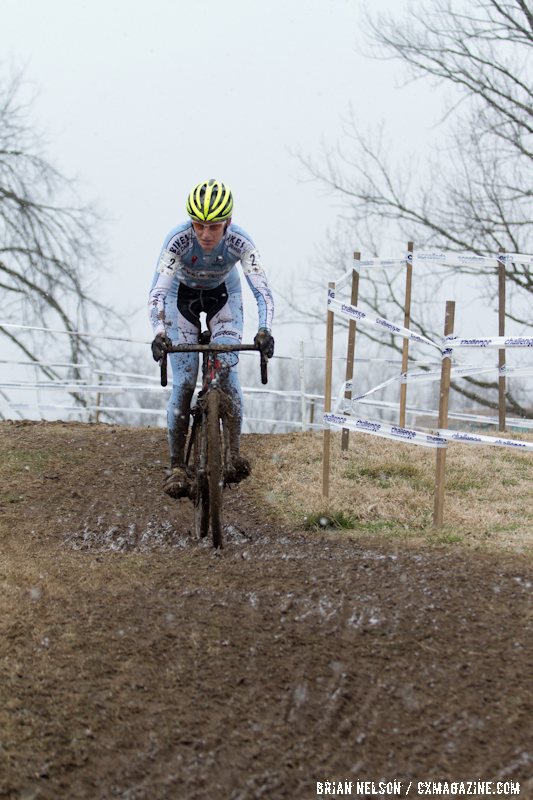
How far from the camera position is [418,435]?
7617mm

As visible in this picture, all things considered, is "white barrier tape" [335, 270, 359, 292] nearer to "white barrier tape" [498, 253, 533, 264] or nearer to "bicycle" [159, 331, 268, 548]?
"white barrier tape" [498, 253, 533, 264]

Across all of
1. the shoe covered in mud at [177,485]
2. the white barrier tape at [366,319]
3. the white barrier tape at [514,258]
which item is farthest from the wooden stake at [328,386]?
the white barrier tape at [514,258]

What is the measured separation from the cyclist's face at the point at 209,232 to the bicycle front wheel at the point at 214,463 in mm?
1331

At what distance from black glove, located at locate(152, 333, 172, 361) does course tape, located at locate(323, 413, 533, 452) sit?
216cm

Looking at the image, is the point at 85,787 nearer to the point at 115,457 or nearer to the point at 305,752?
the point at 305,752

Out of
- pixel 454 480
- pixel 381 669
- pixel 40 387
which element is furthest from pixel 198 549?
pixel 40 387

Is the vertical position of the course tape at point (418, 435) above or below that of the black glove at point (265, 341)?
below

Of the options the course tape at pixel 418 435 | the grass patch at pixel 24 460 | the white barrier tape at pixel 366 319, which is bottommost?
the grass patch at pixel 24 460

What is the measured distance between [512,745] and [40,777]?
1.93 metres

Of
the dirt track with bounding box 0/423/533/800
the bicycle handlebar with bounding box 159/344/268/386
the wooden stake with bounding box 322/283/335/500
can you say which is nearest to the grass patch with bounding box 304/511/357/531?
the dirt track with bounding box 0/423/533/800

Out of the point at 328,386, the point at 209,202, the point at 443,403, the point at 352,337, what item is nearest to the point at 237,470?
the point at 443,403

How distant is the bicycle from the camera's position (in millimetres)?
6484

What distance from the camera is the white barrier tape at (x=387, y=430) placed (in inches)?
295

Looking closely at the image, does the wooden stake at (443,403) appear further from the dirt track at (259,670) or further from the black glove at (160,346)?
the black glove at (160,346)
